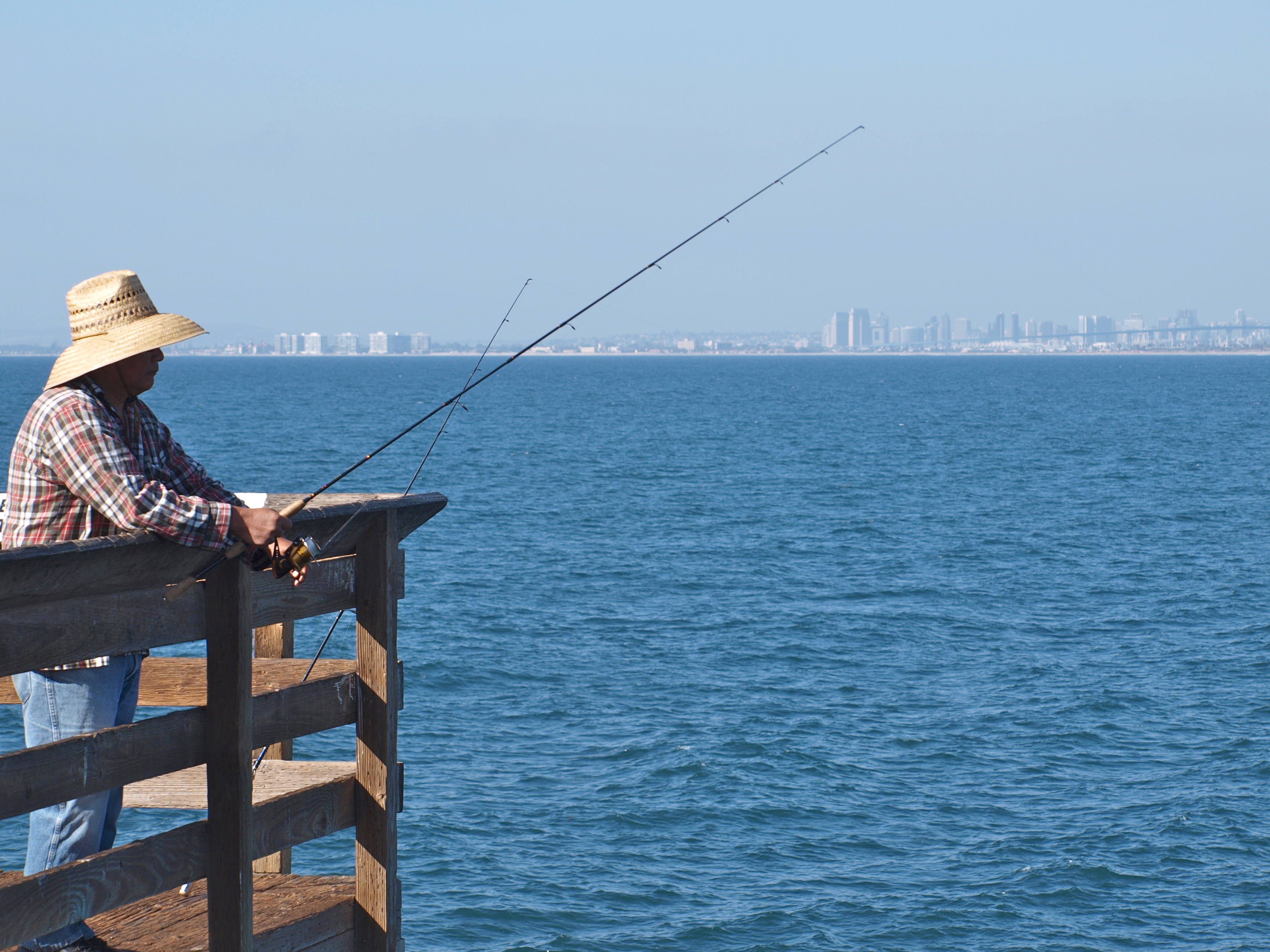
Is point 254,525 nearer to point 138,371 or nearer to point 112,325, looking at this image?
point 138,371

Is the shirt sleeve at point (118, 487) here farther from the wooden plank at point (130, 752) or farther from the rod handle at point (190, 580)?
the wooden plank at point (130, 752)

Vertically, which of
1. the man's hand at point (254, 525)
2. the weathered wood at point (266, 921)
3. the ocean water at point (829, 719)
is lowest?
the ocean water at point (829, 719)

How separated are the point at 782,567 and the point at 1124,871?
1521cm

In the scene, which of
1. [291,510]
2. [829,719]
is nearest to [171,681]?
[291,510]

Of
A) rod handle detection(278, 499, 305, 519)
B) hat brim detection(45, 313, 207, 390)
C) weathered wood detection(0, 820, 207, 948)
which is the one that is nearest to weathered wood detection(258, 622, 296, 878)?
weathered wood detection(0, 820, 207, 948)

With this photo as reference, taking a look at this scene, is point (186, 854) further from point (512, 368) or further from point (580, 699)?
point (512, 368)

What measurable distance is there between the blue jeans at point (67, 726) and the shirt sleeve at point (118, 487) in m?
0.47

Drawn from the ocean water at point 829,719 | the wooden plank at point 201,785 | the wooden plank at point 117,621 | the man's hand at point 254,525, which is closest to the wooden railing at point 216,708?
the wooden plank at point 117,621

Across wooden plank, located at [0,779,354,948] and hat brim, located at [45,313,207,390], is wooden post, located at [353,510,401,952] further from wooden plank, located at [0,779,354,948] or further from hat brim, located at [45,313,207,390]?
hat brim, located at [45,313,207,390]

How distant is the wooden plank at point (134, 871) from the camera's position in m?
2.84

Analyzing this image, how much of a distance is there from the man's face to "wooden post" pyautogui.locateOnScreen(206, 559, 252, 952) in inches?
21.2

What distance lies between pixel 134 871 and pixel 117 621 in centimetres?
61

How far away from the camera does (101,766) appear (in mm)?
2965

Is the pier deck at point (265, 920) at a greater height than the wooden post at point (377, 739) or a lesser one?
lesser
